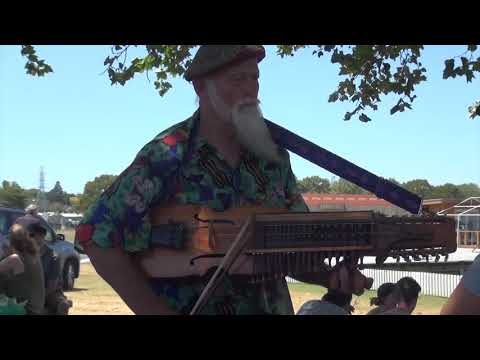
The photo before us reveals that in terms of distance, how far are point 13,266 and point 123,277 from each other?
329 cm

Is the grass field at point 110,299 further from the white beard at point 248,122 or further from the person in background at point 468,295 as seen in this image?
the person in background at point 468,295

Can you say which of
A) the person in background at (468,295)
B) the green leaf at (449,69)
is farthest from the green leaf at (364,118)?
the person in background at (468,295)

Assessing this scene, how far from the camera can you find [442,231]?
57.4 inches

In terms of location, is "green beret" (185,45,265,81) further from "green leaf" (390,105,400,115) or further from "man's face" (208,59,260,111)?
"green leaf" (390,105,400,115)

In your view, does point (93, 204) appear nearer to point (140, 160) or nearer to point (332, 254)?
point (140, 160)

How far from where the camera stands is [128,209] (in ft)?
5.43

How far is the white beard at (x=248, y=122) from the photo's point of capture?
180cm

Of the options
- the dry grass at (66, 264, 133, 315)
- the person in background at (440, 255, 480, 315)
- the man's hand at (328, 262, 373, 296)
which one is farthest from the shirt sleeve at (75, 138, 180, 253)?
the dry grass at (66, 264, 133, 315)

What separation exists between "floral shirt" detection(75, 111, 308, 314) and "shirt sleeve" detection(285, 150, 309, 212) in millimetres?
45

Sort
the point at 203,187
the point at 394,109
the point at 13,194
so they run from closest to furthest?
the point at 203,187 → the point at 394,109 → the point at 13,194

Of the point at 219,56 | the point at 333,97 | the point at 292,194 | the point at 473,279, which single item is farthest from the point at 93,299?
the point at 473,279

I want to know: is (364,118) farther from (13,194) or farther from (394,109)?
(13,194)
